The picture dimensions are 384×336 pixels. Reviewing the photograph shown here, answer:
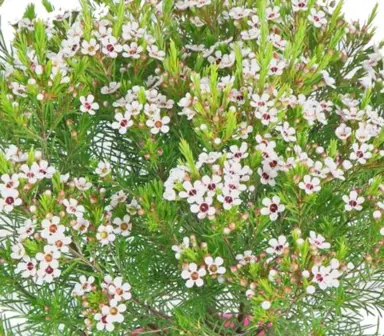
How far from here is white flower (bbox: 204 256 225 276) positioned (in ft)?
8.11

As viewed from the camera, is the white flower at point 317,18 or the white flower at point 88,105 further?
the white flower at point 317,18

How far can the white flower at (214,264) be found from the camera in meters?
2.47

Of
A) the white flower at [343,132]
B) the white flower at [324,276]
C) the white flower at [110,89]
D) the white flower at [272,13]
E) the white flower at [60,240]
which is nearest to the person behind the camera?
the white flower at [324,276]

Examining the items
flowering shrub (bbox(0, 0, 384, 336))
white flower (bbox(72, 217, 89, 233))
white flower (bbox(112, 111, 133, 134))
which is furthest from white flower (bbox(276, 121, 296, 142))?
white flower (bbox(72, 217, 89, 233))

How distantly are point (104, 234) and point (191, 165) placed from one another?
445 millimetres

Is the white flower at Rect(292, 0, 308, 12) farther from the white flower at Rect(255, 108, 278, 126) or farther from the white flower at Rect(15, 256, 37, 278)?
the white flower at Rect(15, 256, 37, 278)

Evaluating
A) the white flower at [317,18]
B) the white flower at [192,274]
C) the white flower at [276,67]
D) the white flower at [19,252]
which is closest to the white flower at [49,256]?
the white flower at [19,252]

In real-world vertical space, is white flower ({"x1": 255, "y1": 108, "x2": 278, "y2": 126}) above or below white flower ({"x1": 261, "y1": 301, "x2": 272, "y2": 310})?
above

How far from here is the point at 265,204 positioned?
254cm

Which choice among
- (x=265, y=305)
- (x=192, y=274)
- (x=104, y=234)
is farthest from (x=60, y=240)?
(x=265, y=305)

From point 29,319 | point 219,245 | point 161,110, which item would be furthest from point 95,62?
point 29,319

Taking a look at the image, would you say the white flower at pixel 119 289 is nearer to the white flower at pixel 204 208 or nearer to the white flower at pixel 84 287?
the white flower at pixel 84 287

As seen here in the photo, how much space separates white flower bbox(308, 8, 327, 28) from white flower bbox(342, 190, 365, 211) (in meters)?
0.81

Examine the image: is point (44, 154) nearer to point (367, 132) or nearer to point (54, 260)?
point (54, 260)
